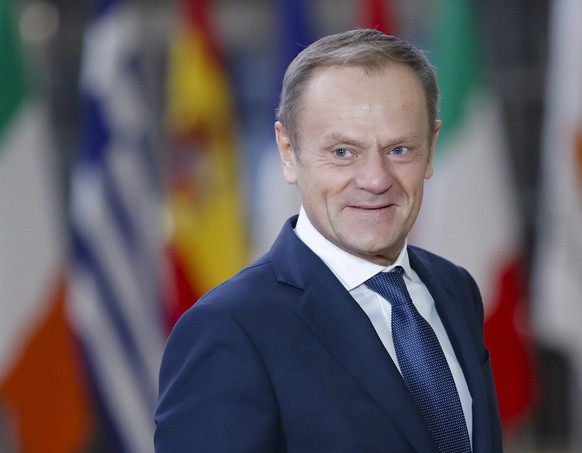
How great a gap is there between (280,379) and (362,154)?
344 mm

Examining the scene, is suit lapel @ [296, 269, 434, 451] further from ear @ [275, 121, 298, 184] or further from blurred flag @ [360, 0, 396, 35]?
blurred flag @ [360, 0, 396, 35]

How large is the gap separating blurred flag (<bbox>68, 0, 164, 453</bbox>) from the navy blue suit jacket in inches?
143

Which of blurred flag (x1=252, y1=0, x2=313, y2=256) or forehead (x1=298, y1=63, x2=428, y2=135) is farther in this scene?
blurred flag (x1=252, y1=0, x2=313, y2=256)

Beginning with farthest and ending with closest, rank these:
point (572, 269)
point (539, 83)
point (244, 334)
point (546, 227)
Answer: point (539, 83)
point (546, 227)
point (572, 269)
point (244, 334)

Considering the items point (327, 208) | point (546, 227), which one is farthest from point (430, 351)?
point (546, 227)

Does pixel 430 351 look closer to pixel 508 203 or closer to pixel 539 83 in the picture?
pixel 508 203

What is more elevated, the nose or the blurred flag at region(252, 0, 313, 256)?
the nose

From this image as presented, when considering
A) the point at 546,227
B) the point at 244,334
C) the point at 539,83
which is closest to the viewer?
the point at 244,334

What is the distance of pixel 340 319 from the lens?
5.02ft

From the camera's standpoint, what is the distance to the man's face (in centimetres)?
150

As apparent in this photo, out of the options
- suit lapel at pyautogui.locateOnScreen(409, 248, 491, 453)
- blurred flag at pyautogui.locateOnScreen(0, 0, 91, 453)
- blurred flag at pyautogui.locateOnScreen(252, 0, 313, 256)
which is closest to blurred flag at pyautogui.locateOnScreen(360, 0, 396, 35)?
blurred flag at pyautogui.locateOnScreen(252, 0, 313, 256)

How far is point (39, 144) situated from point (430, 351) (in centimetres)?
393

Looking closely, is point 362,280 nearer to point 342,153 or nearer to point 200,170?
point 342,153

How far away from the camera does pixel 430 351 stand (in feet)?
5.26
